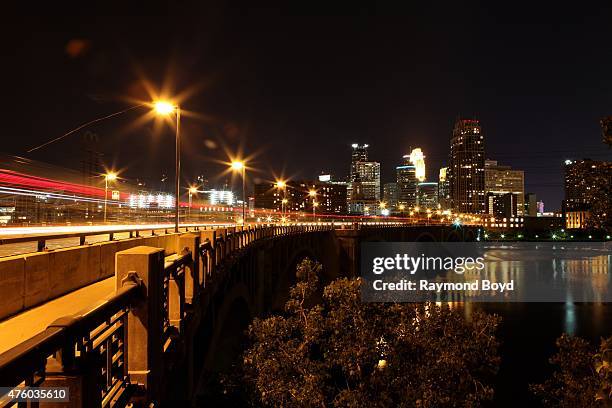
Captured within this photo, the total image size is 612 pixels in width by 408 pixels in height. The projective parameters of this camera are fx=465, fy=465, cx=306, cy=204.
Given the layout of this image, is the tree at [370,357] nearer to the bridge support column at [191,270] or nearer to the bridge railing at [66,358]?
the bridge support column at [191,270]

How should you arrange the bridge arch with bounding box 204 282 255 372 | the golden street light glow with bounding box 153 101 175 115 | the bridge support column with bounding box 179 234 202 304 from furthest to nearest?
the bridge arch with bounding box 204 282 255 372 < the golden street light glow with bounding box 153 101 175 115 < the bridge support column with bounding box 179 234 202 304

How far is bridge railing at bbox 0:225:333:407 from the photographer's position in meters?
3.19

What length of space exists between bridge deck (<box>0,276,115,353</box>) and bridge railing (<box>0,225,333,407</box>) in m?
0.84

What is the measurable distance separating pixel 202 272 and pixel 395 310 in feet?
29.0

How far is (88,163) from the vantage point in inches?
2911

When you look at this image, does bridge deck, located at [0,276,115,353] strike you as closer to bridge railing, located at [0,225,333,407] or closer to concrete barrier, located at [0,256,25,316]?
concrete barrier, located at [0,256,25,316]

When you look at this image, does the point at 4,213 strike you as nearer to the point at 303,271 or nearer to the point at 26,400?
the point at 303,271

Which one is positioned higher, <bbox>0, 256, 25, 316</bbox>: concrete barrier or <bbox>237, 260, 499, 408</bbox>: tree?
<bbox>0, 256, 25, 316</bbox>: concrete barrier

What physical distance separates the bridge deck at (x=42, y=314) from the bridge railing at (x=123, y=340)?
2.74 feet

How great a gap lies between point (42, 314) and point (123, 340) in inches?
122

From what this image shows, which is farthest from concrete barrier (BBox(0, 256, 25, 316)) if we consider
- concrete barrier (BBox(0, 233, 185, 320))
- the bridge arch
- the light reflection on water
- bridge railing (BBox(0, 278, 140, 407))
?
the light reflection on water

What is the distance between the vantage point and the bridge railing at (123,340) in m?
3.19

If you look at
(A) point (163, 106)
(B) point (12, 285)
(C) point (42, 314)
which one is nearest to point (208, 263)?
(C) point (42, 314)

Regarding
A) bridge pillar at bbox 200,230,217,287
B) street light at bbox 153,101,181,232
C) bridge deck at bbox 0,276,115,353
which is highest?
street light at bbox 153,101,181,232
